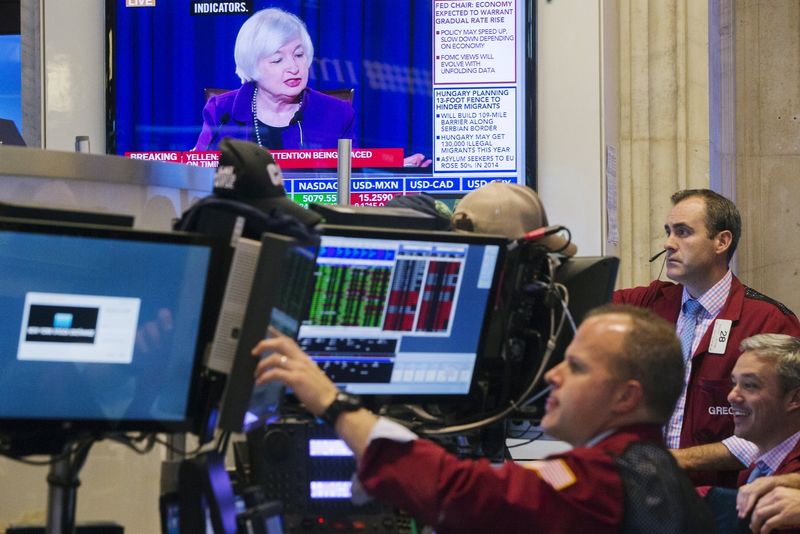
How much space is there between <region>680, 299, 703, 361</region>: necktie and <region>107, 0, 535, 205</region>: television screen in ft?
4.91

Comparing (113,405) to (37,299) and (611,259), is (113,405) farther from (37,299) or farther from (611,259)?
→ (611,259)

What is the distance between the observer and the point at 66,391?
1.88m

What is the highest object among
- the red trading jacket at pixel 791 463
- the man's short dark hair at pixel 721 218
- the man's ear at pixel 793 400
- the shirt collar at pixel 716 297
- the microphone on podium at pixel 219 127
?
the microphone on podium at pixel 219 127

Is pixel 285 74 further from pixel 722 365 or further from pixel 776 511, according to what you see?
pixel 776 511

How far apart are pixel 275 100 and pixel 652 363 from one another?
12.0 ft

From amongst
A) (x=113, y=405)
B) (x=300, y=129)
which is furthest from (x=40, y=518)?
(x=300, y=129)

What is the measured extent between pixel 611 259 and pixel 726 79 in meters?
3.98

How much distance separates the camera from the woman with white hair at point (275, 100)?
5367 mm

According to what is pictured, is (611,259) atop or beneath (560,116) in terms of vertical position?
beneath

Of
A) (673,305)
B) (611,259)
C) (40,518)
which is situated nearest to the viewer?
(40,518)

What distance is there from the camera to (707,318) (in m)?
3.77

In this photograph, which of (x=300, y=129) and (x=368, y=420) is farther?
(x=300, y=129)

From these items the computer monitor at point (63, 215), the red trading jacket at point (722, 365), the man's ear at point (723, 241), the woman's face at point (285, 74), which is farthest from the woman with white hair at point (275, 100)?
the computer monitor at point (63, 215)

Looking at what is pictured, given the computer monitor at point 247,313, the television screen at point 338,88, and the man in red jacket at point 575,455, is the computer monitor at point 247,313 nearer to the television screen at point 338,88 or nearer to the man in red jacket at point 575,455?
the man in red jacket at point 575,455
